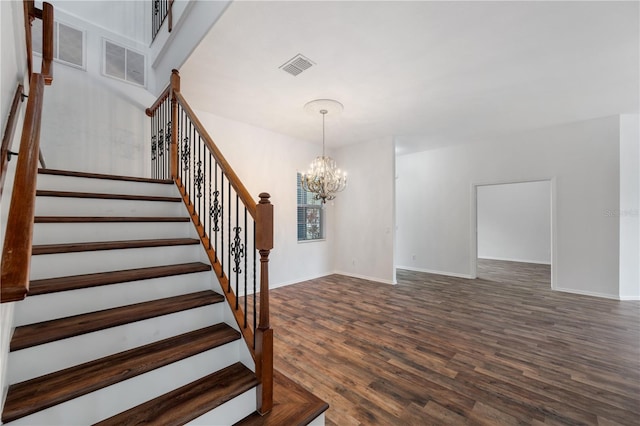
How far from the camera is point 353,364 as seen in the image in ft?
Answer: 8.03

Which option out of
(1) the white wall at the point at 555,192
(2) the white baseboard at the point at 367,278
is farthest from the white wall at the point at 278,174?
A: (1) the white wall at the point at 555,192

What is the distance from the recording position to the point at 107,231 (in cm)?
205

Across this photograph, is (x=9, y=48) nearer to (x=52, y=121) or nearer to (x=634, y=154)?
(x=52, y=121)

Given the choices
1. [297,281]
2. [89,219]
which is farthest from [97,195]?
[297,281]

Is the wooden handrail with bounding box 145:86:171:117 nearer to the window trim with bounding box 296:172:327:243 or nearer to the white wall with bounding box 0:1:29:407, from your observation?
the white wall with bounding box 0:1:29:407

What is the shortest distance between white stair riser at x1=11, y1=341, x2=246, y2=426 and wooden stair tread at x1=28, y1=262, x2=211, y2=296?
2.00 feet

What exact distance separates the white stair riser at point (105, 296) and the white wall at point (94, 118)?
2544mm

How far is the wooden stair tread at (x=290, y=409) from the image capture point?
1.43 meters

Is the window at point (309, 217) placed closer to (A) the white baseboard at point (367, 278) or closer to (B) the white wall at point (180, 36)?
(A) the white baseboard at point (367, 278)

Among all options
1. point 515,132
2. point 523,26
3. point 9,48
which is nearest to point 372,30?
point 523,26

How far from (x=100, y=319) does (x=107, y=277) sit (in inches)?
11.6

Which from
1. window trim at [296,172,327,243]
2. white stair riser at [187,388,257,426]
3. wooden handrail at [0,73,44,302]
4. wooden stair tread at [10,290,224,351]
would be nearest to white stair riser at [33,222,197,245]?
wooden stair tread at [10,290,224,351]

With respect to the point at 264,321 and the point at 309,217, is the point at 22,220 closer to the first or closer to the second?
the point at 264,321

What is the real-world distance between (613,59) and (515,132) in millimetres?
2491
